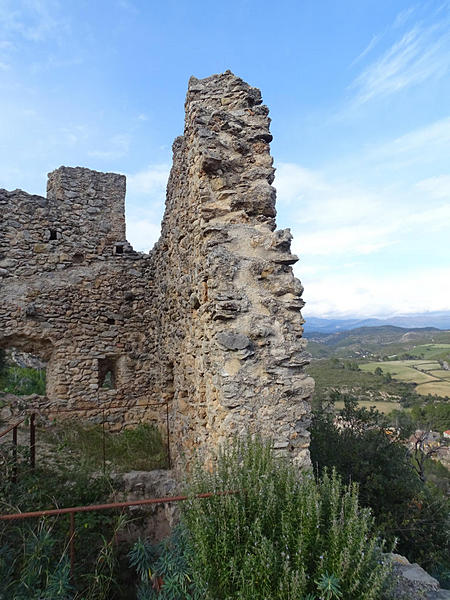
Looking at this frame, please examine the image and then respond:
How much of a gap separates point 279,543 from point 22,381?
854 centimetres

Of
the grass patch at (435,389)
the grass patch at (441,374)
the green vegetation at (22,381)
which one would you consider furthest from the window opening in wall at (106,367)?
the grass patch at (441,374)

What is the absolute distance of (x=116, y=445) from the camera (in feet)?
22.4

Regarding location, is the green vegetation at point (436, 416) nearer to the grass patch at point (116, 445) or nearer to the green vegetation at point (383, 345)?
the grass patch at point (116, 445)

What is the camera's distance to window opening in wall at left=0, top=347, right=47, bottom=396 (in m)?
8.34

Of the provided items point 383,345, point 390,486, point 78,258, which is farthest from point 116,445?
point 383,345

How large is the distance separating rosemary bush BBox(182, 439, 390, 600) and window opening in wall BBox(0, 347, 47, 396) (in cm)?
647

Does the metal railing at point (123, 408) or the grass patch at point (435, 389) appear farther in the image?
the grass patch at point (435, 389)

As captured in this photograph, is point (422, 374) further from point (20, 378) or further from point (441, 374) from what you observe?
point (20, 378)

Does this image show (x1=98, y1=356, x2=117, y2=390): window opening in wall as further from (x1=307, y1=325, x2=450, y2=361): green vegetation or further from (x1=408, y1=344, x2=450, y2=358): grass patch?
(x1=408, y1=344, x2=450, y2=358): grass patch

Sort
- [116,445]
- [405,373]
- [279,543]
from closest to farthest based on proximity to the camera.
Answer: [279,543], [116,445], [405,373]

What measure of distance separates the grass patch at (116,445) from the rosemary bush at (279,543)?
3.91 meters

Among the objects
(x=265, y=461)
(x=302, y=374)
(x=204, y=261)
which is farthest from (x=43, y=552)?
(x=204, y=261)

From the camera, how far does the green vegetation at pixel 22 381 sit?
8336mm

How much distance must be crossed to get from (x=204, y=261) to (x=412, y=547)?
597cm
